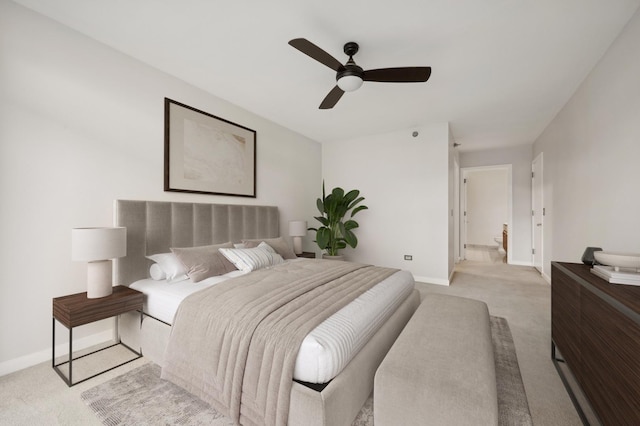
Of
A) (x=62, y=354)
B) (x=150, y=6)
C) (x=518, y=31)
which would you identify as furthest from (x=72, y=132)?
(x=518, y=31)

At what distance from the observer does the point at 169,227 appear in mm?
2660

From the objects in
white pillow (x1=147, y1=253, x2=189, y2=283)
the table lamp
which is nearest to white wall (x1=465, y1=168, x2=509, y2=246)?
the table lamp

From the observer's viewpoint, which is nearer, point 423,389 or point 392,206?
point 423,389

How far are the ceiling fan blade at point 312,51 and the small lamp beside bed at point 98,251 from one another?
1.92 meters

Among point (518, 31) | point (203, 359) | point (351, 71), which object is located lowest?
point (203, 359)

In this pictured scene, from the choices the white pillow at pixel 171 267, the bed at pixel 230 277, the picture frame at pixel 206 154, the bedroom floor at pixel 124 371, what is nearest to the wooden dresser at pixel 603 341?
the bedroom floor at pixel 124 371

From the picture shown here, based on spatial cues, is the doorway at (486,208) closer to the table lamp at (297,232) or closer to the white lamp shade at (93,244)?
the table lamp at (297,232)

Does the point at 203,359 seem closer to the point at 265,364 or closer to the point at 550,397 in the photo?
the point at 265,364

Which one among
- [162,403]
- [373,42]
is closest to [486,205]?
[373,42]

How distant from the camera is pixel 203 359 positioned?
1.51 meters

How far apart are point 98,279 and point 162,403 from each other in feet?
3.43

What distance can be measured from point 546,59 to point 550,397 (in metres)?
2.85

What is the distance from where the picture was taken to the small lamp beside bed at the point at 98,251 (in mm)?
1818

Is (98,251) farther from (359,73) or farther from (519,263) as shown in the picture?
(519,263)
